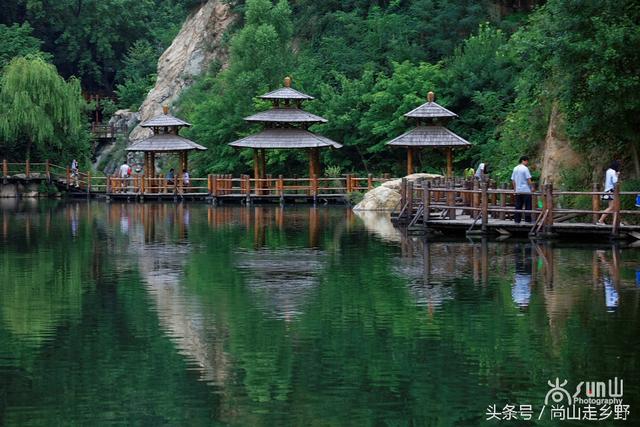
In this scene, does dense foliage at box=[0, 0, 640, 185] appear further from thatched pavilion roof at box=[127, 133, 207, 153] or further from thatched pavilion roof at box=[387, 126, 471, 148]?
thatched pavilion roof at box=[127, 133, 207, 153]

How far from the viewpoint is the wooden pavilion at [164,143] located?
56.2 meters

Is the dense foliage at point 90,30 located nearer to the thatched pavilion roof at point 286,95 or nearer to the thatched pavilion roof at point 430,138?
the thatched pavilion roof at point 286,95

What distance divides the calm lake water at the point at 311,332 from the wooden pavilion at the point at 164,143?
87.8 ft

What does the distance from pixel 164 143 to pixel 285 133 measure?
6.08m

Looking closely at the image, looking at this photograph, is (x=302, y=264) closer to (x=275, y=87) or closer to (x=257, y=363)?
(x=257, y=363)

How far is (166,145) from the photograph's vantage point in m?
56.3

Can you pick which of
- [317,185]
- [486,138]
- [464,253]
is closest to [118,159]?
[317,185]

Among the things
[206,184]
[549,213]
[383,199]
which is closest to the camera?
[549,213]

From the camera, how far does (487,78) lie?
53.8m

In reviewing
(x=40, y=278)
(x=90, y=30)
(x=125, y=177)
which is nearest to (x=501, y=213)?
(x=40, y=278)

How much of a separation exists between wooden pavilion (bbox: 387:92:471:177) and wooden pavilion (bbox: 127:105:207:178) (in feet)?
35.9

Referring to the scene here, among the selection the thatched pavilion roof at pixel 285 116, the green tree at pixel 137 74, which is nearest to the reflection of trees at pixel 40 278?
the thatched pavilion roof at pixel 285 116

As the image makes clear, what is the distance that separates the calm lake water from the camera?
13.2 metres

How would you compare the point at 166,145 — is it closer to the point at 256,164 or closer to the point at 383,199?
the point at 256,164
